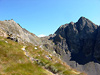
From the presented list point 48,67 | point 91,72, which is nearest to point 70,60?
point 91,72

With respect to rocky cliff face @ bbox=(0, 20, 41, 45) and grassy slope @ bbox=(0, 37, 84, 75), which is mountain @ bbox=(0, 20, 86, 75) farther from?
rocky cliff face @ bbox=(0, 20, 41, 45)

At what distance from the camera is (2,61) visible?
34.7 feet

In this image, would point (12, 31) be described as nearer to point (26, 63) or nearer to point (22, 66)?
point (26, 63)

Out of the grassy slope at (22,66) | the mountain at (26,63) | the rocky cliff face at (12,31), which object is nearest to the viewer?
Result: the grassy slope at (22,66)

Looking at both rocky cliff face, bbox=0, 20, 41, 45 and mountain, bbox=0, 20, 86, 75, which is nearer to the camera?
mountain, bbox=0, 20, 86, 75

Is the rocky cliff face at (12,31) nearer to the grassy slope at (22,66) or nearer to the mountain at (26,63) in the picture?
the mountain at (26,63)

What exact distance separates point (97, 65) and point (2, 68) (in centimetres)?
19636

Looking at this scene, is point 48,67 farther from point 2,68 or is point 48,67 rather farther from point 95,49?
point 95,49

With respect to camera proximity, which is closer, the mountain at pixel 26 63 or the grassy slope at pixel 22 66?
the grassy slope at pixel 22 66

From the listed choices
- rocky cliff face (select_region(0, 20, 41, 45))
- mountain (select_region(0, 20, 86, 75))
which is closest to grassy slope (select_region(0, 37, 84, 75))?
mountain (select_region(0, 20, 86, 75))

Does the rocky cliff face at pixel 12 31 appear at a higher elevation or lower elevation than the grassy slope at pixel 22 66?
higher

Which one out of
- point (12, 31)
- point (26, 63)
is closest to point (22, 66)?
point (26, 63)

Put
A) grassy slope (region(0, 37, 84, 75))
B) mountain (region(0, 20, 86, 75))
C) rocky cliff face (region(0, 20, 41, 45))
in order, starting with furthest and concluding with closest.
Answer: rocky cliff face (region(0, 20, 41, 45))
mountain (region(0, 20, 86, 75))
grassy slope (region(0, 37, 84, 75))

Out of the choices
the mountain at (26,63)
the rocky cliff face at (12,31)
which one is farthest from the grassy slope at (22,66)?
the rocky cliff face at (12,31)
